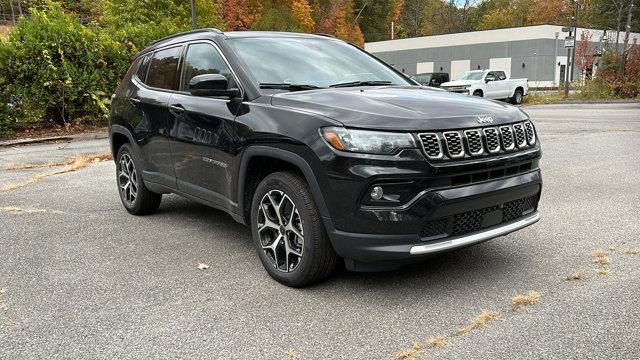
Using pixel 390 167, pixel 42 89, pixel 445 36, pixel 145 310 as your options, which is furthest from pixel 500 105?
pixel 445 36

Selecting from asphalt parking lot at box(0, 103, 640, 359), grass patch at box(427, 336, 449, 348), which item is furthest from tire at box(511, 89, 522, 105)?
grass patch at box(427, 336, 449, 348)

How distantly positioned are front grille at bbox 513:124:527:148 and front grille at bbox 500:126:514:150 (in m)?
0.08

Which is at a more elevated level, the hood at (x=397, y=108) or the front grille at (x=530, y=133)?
the hood at (x=397, y=108)

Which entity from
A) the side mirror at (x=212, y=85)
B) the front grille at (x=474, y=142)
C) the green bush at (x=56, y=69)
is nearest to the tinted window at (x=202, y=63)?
the side mirror at (x=212, y=85)

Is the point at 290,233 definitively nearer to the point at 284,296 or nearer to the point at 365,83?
the point at 284,296

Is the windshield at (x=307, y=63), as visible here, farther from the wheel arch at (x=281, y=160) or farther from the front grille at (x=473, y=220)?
the front grille at (x=473, y=220)

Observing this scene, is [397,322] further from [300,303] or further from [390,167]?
[390,167]

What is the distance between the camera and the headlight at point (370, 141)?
3.30 m

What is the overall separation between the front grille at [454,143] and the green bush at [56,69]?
13646mm

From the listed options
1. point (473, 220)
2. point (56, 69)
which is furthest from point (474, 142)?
point (56, 69)

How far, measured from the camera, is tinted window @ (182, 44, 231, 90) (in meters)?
4.57

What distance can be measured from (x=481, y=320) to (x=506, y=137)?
121 centimetres

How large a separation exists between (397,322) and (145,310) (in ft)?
5.19

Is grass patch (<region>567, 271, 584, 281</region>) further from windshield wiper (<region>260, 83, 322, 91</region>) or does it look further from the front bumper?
windshield wiper (<region>260, 83, 322, 91</region>)
